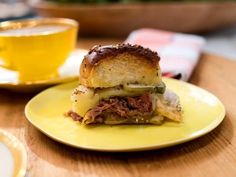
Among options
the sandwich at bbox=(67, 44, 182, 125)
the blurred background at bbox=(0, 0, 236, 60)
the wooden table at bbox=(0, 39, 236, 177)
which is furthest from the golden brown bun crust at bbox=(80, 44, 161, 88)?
the blurred background at bbox=(0, 0, 236, 60)

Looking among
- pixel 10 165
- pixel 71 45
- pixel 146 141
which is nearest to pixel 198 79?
pixel 71 45

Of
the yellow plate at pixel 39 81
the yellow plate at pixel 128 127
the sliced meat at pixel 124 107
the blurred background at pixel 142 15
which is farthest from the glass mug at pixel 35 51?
the blurred background at pixel 142 15

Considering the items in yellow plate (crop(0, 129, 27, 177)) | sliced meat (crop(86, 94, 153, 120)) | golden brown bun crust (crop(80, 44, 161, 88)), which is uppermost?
golden brown bun crust (crop(80, 44, 161, 88))

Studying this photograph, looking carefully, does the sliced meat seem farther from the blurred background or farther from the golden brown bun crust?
the blurred background

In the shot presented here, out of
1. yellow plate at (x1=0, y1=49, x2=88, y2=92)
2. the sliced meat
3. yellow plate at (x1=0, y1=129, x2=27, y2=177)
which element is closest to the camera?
yellow plate at (x1=0, y1=129, x2=27, y2=177)

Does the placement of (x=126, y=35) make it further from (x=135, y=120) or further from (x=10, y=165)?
(x=10, y=165)

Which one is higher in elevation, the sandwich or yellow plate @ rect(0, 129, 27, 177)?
the sandwich

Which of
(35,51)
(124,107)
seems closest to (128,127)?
(124,107)

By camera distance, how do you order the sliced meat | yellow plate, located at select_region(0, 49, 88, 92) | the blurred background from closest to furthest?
the sliced meat → yellow plate, located at select_region(0, 49, 88, 92) → the blurred background
